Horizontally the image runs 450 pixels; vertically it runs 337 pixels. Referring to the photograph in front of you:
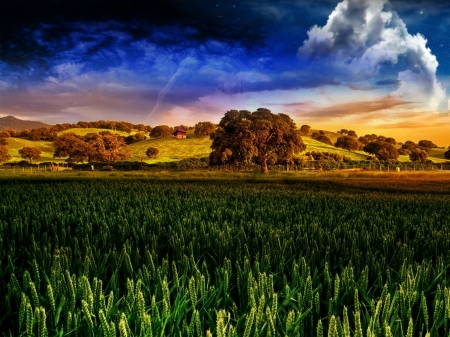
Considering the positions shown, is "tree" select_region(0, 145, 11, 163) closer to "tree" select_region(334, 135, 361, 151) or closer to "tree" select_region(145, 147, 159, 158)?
"tree" select_region(145, 147, 159, 158)

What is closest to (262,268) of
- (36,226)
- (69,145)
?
(36,226)

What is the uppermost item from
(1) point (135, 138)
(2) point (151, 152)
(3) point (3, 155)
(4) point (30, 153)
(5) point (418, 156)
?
(1) point (135, 138)

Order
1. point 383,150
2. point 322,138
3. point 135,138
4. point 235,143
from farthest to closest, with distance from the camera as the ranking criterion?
point 322,138, point 135,138, point 383,150, point 235,143

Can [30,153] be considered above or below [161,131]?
below

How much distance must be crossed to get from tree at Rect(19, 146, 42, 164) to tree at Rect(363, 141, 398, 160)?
11098 centimetres

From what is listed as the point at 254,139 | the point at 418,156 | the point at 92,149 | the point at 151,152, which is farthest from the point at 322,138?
the point at 254,139

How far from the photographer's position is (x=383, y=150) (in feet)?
448

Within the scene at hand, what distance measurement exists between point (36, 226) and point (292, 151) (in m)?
60.0

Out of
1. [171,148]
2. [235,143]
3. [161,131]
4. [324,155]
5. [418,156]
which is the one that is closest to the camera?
[235,143]

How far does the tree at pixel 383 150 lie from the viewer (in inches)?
5335

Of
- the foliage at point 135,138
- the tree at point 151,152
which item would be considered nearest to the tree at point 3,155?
the tree at point 151,152

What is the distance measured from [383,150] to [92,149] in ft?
310

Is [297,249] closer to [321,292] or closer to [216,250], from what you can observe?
[216,250]

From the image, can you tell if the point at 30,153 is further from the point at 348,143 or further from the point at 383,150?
the point at 348,143
